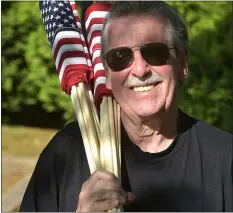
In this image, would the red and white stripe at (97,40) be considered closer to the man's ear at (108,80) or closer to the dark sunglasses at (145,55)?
the man's ear at (108,80)

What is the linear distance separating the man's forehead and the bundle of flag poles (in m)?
0.26

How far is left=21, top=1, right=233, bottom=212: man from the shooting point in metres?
2.04

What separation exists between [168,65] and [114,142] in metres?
0.35

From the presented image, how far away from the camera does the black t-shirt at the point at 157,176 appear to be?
6.73 ft

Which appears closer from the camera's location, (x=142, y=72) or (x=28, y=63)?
(x=142, y=72)

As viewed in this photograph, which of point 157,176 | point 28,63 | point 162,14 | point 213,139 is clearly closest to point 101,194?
point 157,176

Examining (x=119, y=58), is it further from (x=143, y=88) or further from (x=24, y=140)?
(x=24, y=140)

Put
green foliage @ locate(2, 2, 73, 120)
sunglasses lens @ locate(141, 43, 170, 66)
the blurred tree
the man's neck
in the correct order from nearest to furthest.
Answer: sunglasses lens @ locate(141, 43, 170, 66) → the man's neck → the blurred tree → green foliage @ locate(2, 2, 73, 120)

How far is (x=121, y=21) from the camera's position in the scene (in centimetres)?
208

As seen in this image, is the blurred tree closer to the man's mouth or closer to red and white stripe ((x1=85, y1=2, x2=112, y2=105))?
red and white stripe ((x1=85, y1=2, x2=112, y2=105))

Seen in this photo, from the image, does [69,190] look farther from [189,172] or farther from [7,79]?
[7,79]

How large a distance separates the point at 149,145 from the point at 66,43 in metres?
0.59

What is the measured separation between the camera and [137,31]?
204 centimetres

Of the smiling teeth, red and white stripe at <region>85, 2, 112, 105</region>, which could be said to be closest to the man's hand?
the smiling teeth
